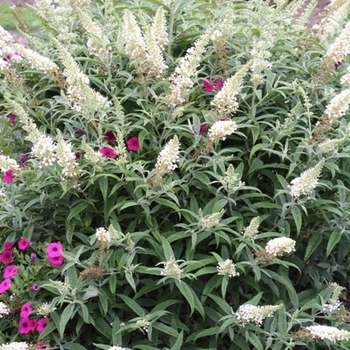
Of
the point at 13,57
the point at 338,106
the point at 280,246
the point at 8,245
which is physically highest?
the point at 338,106

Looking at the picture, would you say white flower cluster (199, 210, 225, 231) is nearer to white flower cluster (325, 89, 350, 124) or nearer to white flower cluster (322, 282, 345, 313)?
white flower cluster (322, 282, 345, 313)

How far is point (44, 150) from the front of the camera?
10.3 ft

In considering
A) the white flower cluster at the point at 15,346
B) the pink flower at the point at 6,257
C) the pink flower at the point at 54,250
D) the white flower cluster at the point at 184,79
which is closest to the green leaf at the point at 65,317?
the white flower cluster at the point at 15,346

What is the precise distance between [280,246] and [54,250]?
4.00 ft

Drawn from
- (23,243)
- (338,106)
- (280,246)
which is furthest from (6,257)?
(338,106)

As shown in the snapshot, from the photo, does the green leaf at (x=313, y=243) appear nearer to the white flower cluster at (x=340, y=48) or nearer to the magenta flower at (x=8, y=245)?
the white flower cluster at (x=340, y=48)

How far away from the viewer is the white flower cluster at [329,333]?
2814 millimetres

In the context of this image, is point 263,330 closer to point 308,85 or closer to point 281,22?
point 308,85

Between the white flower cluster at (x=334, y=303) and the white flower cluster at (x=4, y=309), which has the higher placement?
the white flower cluster at (x=334, y=303)

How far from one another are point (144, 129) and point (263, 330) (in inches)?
51.9

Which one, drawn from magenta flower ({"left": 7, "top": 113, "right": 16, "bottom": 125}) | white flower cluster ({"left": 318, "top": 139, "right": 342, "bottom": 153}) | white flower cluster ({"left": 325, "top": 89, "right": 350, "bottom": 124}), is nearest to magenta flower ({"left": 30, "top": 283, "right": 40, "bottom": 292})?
magenta flower ({"left": 7, "top": 113, "right": 16, "bottom": 125})

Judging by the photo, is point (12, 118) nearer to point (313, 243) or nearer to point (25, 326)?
point (25, 326)

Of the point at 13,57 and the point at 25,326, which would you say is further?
the point at 13,57

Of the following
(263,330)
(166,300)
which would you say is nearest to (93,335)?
(166,300)
